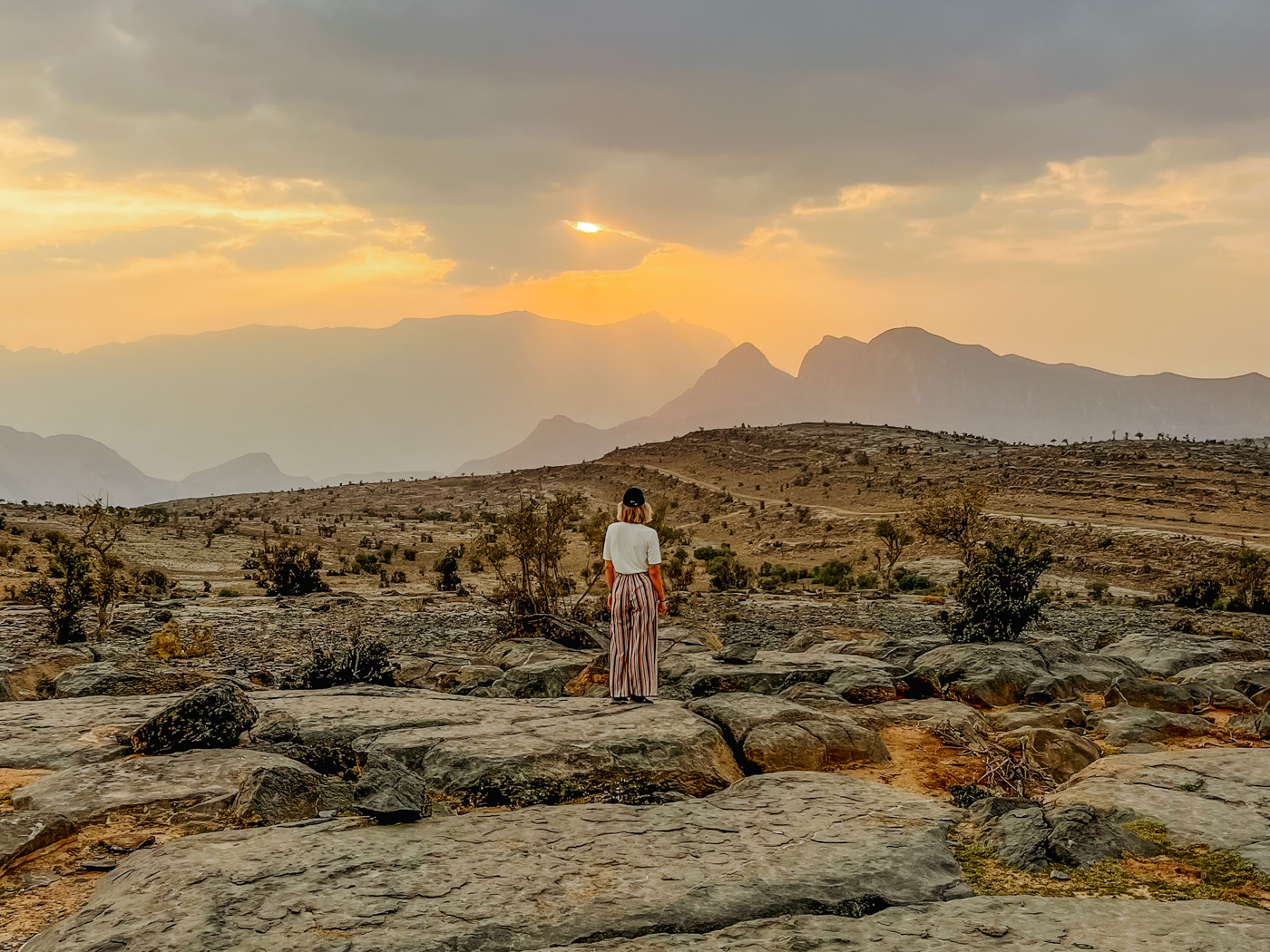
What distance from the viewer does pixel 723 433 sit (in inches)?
3204

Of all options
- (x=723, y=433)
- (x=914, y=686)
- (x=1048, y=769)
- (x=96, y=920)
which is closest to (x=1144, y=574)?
(x=914, y=686)

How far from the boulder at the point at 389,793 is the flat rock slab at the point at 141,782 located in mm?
1066

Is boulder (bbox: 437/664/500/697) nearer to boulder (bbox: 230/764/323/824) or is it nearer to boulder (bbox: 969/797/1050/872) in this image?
boulder (bbox: 230/764/323/824)

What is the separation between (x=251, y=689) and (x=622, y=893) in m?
8.30

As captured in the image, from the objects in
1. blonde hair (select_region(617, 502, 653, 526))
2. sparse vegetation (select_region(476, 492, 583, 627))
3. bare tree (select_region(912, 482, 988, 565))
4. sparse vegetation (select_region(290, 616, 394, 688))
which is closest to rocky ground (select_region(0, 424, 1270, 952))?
sparse vegetation (select_region(290, 616, 394, 688))

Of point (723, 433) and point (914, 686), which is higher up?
→ point (723, 433)

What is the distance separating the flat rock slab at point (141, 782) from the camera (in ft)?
21.2

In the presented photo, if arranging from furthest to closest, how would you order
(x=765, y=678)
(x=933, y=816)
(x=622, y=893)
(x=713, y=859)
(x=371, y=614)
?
(x=371, y=614), (x=765, y=678), (x=933, y=816), (x=713, y=859), (x=622, y=893)

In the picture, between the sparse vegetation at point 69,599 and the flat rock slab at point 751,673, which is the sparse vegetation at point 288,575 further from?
the flat rock slab at point 751,673

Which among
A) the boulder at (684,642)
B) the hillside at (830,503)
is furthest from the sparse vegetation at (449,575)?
the boulder at (684,642)

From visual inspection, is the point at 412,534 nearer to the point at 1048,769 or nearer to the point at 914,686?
the point at 914,686

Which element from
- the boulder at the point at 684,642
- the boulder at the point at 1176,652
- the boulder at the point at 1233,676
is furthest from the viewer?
the boulder at the point at 1176,652

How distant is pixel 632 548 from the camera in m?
9.62

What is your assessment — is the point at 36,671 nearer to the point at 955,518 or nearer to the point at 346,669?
the point at 346,669
